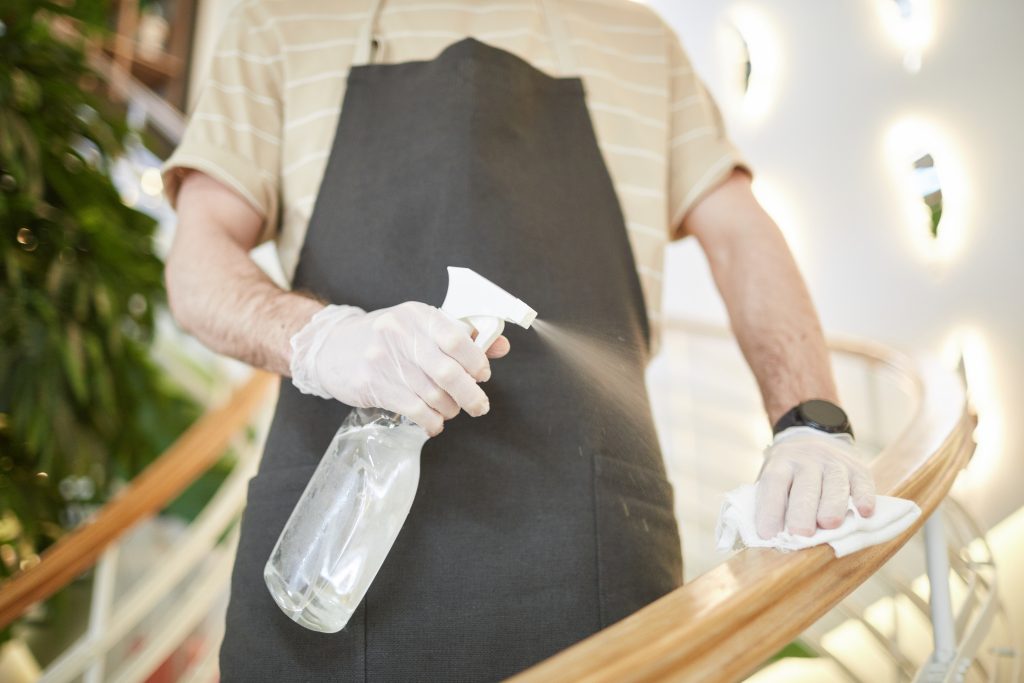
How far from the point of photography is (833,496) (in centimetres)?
70

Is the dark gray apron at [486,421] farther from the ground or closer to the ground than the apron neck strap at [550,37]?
closer to the ground

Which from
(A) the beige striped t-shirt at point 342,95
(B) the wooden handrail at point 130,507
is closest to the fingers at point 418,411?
(A) the beige striped t-shirt at point 342,95

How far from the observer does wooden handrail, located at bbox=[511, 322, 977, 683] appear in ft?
1.64

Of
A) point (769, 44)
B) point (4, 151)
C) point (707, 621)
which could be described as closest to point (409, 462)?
point (707, 621)

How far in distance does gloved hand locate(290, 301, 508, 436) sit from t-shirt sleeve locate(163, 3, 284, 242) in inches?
13.5

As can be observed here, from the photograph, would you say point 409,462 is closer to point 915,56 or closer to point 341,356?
point 341,356

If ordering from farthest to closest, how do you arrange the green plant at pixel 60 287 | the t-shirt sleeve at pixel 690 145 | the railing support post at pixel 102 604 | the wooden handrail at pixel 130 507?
the railing support post at pixel 102 604, the green plant at pixel 60 287, the wooden handrail at pixel 130 507, the t-shirt sleeve at pixel 690 145

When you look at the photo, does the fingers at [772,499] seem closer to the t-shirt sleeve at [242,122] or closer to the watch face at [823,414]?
the watch face at [823,414]

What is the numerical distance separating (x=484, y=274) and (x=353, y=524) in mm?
342

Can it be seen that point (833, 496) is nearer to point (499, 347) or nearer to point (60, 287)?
point (499, 347)

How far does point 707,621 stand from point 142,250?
5.36 feet

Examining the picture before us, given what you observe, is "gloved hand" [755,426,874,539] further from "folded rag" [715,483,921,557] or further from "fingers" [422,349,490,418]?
"fingers" [422,349,490,418]

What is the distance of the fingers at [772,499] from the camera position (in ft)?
2.28

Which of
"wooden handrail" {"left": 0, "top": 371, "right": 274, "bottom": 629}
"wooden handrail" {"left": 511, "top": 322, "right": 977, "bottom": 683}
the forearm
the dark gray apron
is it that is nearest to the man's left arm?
the forearm
